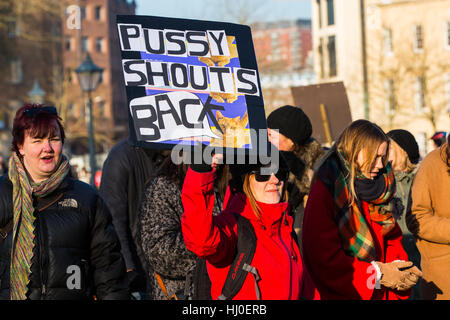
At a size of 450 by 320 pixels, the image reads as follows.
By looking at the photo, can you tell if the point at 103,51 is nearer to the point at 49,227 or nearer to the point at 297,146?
the point at 297,146

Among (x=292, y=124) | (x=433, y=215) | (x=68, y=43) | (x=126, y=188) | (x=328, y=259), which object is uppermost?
(x=68, y=43)

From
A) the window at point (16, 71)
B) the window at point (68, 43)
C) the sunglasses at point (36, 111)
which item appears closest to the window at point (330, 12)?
the window at point (68, 43)

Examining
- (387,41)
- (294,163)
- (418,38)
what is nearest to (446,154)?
(294,163)

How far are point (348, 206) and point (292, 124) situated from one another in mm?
1522

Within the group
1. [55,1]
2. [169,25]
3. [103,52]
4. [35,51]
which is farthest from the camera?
[103,52]

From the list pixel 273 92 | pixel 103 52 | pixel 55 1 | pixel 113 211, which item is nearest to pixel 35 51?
pixel 103 52

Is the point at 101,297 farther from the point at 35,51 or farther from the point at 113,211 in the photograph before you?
the point at 35,51

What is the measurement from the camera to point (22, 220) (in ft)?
13.5

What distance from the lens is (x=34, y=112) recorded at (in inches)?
170

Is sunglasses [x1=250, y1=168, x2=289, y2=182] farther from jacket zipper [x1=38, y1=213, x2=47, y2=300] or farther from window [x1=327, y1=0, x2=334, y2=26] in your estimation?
window [x1=327, y1=0, x2=334, y2=26]

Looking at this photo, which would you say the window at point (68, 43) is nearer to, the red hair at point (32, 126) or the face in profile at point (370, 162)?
the red hair at point (32, 126)

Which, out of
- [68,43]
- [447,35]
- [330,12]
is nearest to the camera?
[447,35]

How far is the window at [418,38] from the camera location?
5250cm

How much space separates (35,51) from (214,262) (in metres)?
61.3
